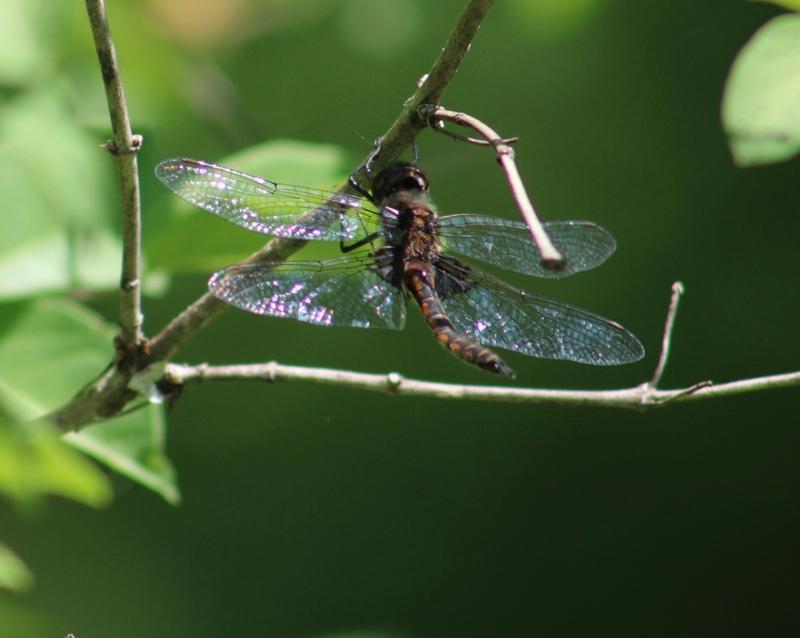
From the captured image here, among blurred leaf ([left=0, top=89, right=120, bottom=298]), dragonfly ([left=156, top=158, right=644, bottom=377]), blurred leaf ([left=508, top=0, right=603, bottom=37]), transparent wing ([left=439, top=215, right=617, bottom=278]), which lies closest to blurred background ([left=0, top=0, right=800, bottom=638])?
blurred leaf ([left=508, top=0, right=603, bottom=37])

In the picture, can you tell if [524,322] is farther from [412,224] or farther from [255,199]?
[255,199]

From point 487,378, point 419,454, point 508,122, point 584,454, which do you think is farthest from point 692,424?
point 508,122

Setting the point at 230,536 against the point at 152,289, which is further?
the point at 230,536

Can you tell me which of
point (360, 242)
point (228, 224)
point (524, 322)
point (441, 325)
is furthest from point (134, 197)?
point (524, 322)

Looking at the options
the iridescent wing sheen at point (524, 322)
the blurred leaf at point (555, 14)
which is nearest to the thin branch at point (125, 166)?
the iridescent wing sheen at point (524, 322)

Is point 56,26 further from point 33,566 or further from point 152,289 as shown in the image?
point 33,566

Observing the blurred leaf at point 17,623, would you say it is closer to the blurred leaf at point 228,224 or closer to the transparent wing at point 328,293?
the transparent wing at point 328,293
